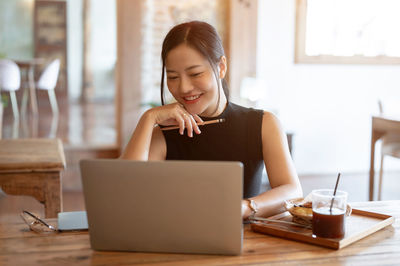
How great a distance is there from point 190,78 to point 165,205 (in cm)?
64

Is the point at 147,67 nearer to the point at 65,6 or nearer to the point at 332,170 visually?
the point at 332,170

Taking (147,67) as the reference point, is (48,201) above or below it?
below

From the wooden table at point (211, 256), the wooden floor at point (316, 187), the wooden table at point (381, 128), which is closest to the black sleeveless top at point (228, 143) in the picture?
the wooden table at point (211, 256)

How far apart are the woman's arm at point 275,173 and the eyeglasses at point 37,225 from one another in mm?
503

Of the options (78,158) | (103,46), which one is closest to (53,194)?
(78,158)

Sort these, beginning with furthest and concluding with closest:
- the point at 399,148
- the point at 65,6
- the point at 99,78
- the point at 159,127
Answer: the point at 99,78, the point at 65,6, the point at 399,148, the point at 159,127

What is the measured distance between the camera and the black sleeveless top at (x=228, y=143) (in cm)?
178

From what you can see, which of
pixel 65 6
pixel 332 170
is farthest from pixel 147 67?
pixel 65 6

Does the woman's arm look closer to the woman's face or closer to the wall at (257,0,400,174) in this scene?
the woman's face

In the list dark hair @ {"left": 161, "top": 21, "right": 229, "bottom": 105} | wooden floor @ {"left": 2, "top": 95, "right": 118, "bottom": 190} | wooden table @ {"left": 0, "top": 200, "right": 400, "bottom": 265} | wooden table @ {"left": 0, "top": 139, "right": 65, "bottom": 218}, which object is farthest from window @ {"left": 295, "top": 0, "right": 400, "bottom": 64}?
wooden table @ {"left": 0, "top": 200, "right": 400, "bottom": 265}

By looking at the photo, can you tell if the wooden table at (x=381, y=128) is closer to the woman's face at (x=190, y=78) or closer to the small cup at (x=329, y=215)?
the woman's face at (x=190, y=78)

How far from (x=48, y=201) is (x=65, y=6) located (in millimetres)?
8784

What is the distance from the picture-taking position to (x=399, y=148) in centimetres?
382

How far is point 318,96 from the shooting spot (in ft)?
16.1
